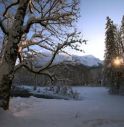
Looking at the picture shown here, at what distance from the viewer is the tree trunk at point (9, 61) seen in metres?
10.9

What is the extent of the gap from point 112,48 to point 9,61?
3970 centimetres

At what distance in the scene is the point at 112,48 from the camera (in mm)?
48781

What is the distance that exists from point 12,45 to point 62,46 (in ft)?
7.53

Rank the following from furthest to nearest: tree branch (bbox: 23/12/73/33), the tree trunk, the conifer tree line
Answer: the conifer tree line < tree branch (bbox: 23/12/73/33) < the tree trunk

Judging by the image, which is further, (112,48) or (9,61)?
(112,48)

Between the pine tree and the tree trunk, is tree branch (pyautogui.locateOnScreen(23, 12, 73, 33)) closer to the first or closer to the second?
the tree trunk

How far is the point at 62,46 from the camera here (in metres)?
11.0

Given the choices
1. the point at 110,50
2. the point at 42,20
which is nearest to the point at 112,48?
the point at 110,50

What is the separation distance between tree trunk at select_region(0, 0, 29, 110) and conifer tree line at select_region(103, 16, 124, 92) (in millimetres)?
37459

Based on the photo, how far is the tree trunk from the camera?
10.9 m

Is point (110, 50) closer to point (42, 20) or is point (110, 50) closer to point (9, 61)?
point (42, 20)

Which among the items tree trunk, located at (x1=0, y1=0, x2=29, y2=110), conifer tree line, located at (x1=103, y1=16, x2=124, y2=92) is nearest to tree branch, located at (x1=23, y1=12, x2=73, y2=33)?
tree trunk, located at (x1=0, y1=0, x2=29, y2=110)

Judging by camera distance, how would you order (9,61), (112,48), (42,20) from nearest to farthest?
(9,61) < (42,20) < (112,48)

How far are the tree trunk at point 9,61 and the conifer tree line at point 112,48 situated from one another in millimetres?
37459
